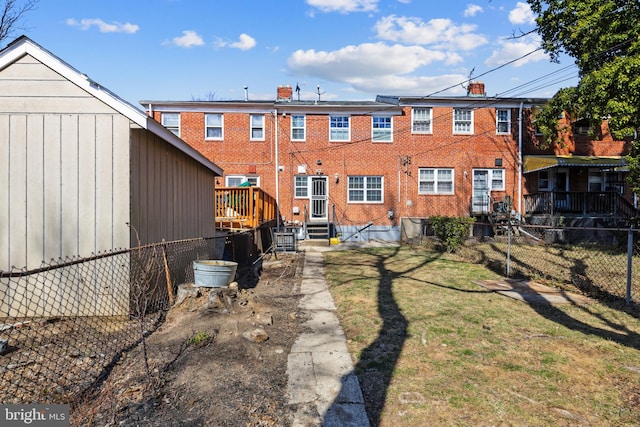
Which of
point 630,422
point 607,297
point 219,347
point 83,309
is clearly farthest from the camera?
point 607,297

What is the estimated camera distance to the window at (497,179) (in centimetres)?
1914

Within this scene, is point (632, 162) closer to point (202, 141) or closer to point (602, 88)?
point (602, 88)

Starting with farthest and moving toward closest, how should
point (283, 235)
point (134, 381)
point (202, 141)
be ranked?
1. point (202, 141)
2. point (283, 235)
3. point (134, 381)

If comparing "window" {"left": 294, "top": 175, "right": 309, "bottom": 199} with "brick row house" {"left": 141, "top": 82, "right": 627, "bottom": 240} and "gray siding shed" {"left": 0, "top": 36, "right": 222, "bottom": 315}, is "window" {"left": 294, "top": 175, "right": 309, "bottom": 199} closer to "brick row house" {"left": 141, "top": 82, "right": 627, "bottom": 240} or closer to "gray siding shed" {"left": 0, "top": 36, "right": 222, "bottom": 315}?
"brick row house" {"left": 141, "top": 82, "right": 627, "bottom": 240}

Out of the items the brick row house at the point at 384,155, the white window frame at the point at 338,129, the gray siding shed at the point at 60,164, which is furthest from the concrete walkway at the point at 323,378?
the white window frame at the point at 338,129

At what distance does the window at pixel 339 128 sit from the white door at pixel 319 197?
217 centimetres

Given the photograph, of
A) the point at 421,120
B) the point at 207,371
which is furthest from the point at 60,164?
the point at 421,120

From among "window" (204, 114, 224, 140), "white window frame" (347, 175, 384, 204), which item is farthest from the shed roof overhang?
"window" (204, 114, 224, 140)

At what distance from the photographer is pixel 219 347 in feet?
14.1

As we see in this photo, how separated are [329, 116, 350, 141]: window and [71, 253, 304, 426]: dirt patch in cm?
1383

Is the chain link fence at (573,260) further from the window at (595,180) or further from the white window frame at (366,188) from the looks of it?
the white window frame at (366,188)

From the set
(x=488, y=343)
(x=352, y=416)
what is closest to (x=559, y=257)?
(x=488, y=343)

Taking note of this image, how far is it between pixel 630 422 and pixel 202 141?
18142mm

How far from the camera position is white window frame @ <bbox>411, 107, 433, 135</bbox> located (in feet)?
62.2
